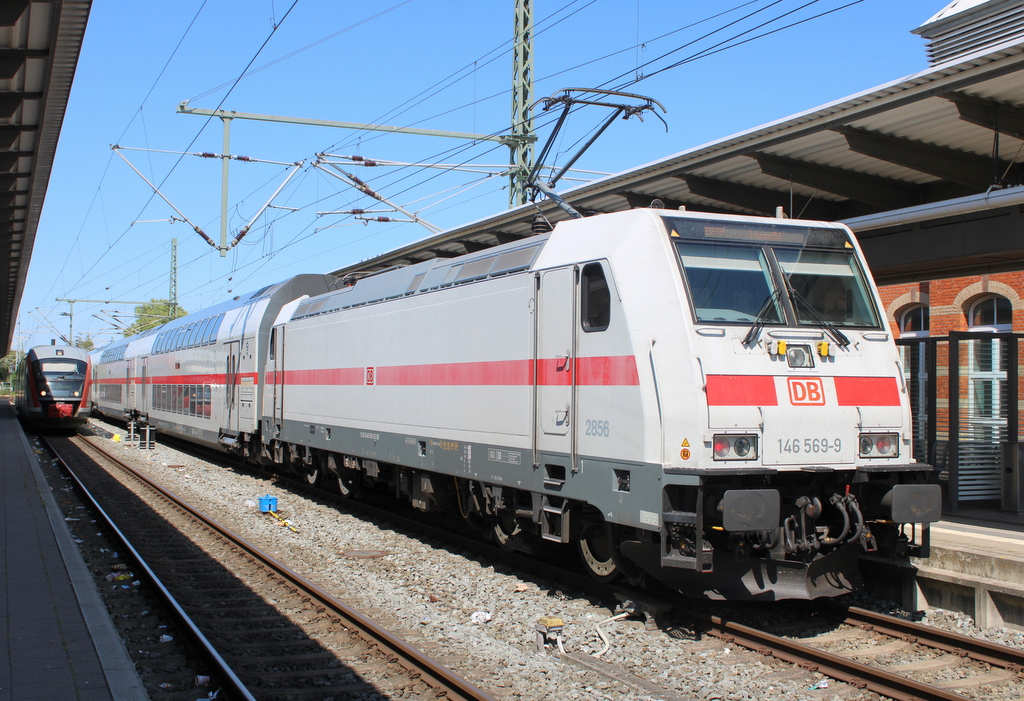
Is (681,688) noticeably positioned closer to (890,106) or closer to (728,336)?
(728,336)

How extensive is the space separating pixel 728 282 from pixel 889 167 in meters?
3.83

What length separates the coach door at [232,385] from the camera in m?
18.6

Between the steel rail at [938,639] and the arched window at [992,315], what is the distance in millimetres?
11074

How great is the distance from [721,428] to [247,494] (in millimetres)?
11650

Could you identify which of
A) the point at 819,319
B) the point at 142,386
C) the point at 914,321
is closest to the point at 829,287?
the point at 819,319

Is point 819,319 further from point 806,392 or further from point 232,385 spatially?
point 232,385

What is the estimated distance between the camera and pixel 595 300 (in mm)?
7527

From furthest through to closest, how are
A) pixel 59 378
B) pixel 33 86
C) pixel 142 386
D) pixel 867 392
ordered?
1. pixel 59 378
2. pixel 142 386
3. pixel 33 86
4. pixel 867 392

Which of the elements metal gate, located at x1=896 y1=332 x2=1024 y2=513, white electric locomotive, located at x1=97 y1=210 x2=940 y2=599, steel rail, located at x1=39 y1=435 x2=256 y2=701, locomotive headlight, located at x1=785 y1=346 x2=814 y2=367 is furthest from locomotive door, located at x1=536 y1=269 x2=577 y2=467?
metal gate, located at x1=896 y1=332 x2=1024 y2=513

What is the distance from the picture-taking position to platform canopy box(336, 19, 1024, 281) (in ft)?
25.1

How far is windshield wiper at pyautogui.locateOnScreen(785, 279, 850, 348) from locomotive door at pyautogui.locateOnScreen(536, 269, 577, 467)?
191 cm

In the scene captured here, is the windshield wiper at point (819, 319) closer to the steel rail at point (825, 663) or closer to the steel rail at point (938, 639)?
the steel rail at point (938, 639)

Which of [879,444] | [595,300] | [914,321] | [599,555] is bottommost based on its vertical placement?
[599,555]

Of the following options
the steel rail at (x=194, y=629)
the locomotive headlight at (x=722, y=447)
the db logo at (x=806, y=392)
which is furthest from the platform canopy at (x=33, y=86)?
the db logo at (x=806, y=392)
